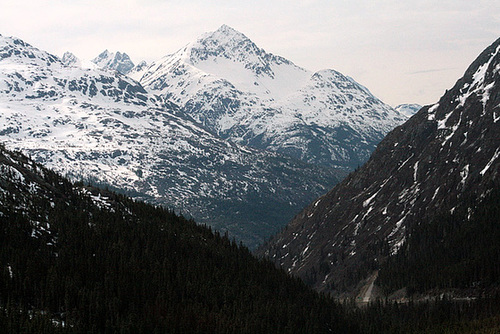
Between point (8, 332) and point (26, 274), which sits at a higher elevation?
point (26, 274)

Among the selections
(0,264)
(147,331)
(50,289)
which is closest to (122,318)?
(147,331)

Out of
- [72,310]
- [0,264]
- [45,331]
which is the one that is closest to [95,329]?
[72,310]

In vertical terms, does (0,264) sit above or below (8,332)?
above

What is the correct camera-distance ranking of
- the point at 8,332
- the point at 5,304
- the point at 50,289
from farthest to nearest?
the point at 50,289 → the point at 5,304 → the point at 8,332

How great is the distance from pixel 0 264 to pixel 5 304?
63.5 feet

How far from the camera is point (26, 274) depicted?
195000 mm

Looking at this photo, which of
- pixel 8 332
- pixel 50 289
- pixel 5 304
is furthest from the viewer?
pixel 50 289

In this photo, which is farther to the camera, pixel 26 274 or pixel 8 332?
pixel 26 274

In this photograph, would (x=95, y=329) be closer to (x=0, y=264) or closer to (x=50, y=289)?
(x=50, y=289)

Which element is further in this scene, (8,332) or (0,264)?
(0,264)

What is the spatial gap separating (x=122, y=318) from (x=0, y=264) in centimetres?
3671

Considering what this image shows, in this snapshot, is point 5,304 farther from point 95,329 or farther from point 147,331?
point 147,331

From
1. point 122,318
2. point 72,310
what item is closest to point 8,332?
point 72,310

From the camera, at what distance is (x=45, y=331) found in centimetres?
16962
